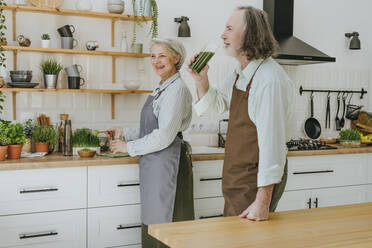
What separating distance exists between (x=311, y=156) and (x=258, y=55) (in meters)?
1.91

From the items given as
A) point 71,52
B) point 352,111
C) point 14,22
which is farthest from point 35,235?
point 352,111

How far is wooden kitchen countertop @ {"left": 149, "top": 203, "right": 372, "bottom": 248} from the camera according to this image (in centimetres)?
128

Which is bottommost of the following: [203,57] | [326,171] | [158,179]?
[326,171]

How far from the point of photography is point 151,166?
106 inches

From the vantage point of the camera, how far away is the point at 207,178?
10.4ft

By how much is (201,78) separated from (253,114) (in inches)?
12.4

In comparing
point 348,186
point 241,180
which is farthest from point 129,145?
point 348,186

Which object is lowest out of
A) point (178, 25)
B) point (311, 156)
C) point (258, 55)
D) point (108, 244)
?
point (108, 244)

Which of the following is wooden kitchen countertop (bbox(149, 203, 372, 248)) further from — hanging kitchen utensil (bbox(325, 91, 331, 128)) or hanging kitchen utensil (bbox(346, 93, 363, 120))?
hanging kitchen utensil (bbox(346, 93, 363, 120))

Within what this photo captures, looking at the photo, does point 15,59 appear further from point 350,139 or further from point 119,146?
point 350,139

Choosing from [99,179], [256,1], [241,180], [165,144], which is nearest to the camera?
[241,180]

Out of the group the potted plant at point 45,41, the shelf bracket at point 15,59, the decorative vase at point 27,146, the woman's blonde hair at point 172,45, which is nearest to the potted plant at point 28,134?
the decorative vase at point 27,146

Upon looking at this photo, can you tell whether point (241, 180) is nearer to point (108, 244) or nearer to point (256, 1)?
point (108, 244)

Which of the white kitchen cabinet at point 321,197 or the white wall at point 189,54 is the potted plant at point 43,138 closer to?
the white wall at point 189,54
